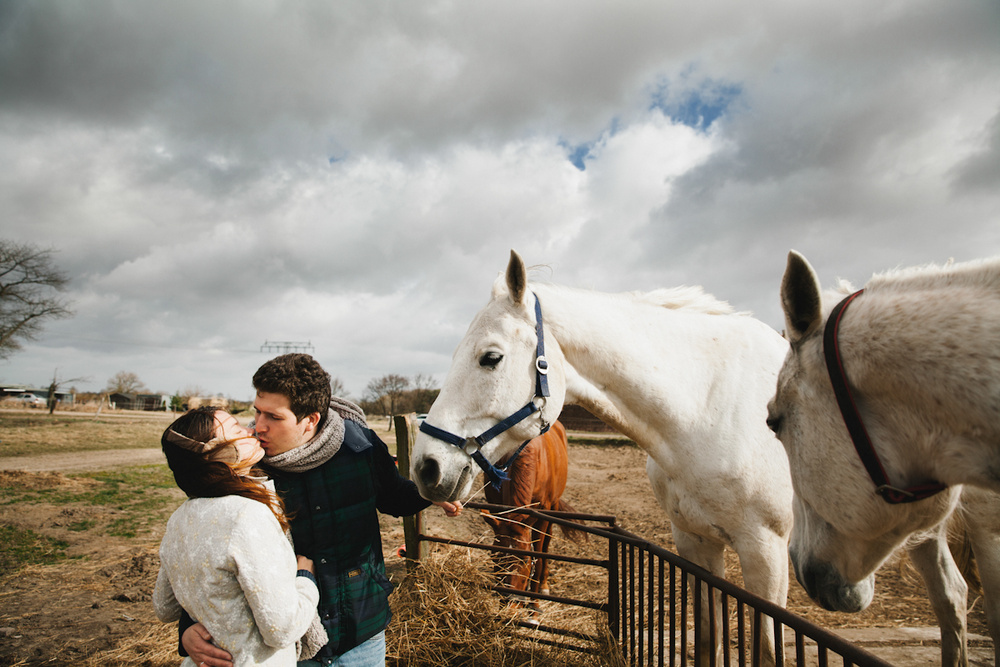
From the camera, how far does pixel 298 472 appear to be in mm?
1928

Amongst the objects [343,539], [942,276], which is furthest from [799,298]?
[343,539]

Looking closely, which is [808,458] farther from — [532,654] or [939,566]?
[532,654]

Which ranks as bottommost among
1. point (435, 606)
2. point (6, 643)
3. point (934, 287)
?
point (6, 643)

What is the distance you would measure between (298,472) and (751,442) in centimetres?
207

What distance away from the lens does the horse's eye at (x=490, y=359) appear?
2250 millimetres

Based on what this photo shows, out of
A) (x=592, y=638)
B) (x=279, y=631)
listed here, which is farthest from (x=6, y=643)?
(x=592, y=638)

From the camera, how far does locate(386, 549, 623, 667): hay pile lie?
2.96 metres

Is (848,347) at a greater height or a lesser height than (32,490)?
greater

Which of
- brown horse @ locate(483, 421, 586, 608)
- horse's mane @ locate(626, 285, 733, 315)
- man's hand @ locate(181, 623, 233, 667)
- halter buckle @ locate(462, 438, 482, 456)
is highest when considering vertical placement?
horse's mane @ locate(626, 285, 733, 315)

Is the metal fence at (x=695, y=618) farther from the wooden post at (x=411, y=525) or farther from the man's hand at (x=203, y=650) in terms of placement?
the man's hand at (x=203, y=650)

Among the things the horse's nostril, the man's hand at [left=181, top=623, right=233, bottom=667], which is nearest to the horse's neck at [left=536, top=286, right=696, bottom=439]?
the horse's nostril

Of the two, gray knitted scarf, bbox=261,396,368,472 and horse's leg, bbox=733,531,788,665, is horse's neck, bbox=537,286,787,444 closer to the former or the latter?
horse's leg, bbox=733,531,788,665

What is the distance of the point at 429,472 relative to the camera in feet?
6.96

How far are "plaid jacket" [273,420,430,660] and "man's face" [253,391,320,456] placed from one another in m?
0.16
